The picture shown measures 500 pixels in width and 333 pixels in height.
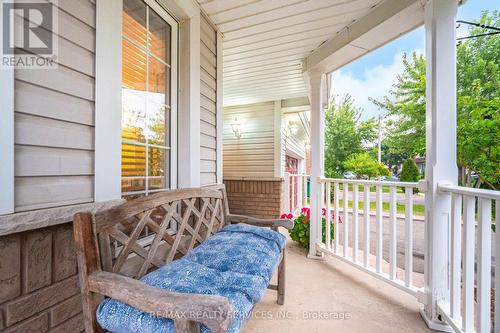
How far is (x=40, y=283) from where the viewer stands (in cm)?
90

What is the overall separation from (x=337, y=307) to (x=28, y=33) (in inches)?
96.0

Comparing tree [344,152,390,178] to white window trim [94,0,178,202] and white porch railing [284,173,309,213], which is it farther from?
white window trim [94,0,178,202]

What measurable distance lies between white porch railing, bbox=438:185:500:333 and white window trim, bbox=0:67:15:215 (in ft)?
6.77

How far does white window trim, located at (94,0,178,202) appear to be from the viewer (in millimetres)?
1142

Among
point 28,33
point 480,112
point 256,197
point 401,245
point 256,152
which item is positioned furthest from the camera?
point 256,152

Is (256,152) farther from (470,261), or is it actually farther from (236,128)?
(470,261)

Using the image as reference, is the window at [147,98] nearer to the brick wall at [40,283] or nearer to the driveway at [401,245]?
the brick wall at [40,283]

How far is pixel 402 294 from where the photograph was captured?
1992 millimetres

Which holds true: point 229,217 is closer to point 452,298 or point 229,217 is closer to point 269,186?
point 452,298

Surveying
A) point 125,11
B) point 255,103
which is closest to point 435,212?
point 125,11

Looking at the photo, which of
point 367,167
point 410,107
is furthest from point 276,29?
point 367,167

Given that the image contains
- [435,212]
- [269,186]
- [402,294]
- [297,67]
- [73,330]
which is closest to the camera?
[73,330]

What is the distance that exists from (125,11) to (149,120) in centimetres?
71

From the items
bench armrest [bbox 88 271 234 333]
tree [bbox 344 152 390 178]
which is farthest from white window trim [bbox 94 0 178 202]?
tree [bbox 344 152 390 178]
